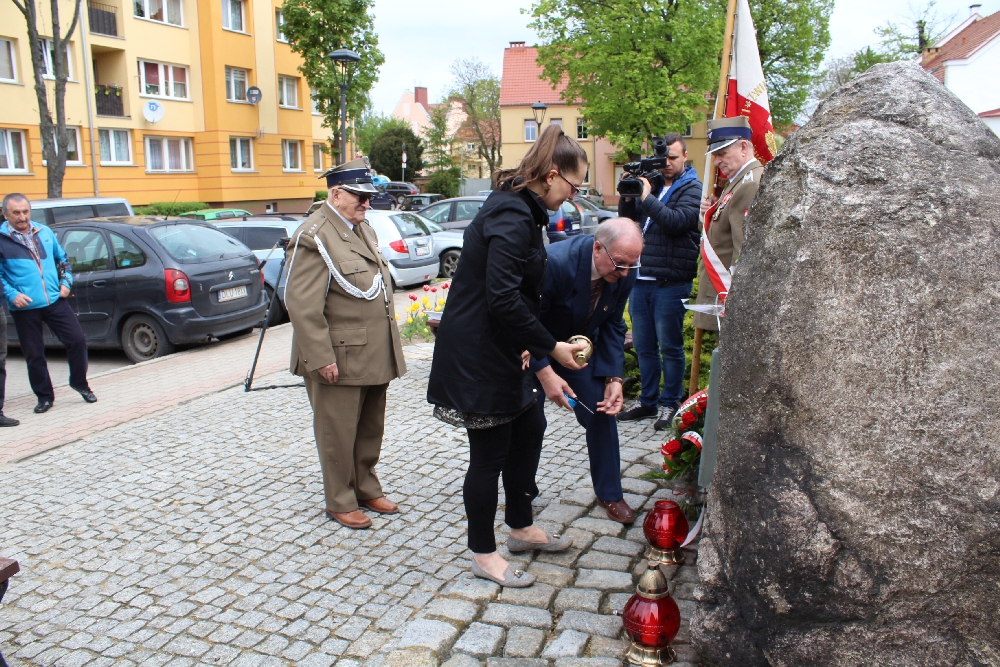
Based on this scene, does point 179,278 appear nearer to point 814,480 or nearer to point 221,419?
point 221,419

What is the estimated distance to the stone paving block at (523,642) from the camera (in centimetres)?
318

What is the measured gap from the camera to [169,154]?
106 ft

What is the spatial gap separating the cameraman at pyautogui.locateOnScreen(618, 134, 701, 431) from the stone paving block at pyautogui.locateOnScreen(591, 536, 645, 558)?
1915 mm

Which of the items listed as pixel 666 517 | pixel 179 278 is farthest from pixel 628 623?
pixel 179 278

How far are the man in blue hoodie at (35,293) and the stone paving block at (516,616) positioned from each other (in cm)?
554

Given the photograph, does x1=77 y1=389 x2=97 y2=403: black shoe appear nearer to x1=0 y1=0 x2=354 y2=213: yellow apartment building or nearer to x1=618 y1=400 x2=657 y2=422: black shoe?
x1=618 y1=400 x2=657 y2=422: black shoe

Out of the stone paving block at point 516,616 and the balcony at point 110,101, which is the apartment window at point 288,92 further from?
Answer: the stone paving block at point 516,616

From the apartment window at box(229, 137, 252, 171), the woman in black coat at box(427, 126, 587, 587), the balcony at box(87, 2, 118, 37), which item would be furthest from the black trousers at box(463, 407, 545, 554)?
the apartment window at box(229, 137, 252, 171)

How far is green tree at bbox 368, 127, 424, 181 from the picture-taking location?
57.6 m

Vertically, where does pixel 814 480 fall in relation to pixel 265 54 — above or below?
below

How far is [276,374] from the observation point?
8398mm

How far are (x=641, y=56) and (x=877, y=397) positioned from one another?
109ft

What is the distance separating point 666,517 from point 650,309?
252 cm

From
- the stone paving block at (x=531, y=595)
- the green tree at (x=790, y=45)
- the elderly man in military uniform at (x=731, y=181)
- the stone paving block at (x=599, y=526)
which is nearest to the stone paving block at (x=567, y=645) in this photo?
the stone paving block at (x=531, y=595)
